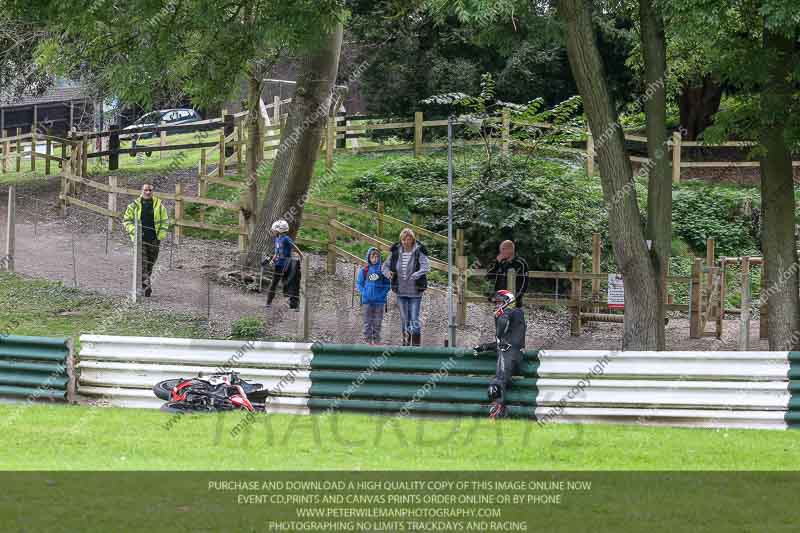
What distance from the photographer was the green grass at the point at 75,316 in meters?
19.1

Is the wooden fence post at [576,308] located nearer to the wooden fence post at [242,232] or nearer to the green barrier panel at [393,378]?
the wooden fence post at [242,232]

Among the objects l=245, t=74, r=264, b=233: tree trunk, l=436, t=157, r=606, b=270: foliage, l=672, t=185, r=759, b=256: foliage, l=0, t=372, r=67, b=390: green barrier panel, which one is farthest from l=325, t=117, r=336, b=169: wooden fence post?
l=0, t=372, r=67, b=390: green barrier panel

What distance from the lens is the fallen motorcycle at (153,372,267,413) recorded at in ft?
45.4

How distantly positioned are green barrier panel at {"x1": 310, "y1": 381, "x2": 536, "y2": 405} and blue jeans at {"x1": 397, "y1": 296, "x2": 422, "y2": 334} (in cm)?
385

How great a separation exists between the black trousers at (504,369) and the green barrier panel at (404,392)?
0.58 feet

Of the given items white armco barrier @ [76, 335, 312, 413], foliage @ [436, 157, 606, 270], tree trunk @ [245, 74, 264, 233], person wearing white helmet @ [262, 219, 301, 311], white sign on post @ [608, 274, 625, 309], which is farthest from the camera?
foliage @ [436, 157, 606, 270]

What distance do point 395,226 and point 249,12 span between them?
11959 millimetres

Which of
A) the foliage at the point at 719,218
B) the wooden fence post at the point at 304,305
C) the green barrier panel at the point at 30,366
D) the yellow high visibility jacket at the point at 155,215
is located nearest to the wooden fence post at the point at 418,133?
the foliage at the point at 719,218

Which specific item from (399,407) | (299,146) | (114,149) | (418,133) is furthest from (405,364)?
(114,149)

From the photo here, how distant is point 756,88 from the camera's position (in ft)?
62.9

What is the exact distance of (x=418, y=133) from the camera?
34.1 meters

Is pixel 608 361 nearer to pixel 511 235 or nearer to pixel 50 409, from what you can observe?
pixel 50 409

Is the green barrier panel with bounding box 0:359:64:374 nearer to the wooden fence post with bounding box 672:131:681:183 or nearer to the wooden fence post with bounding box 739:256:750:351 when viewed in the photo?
the wooden fence post with bounding box 739:256:750:351
